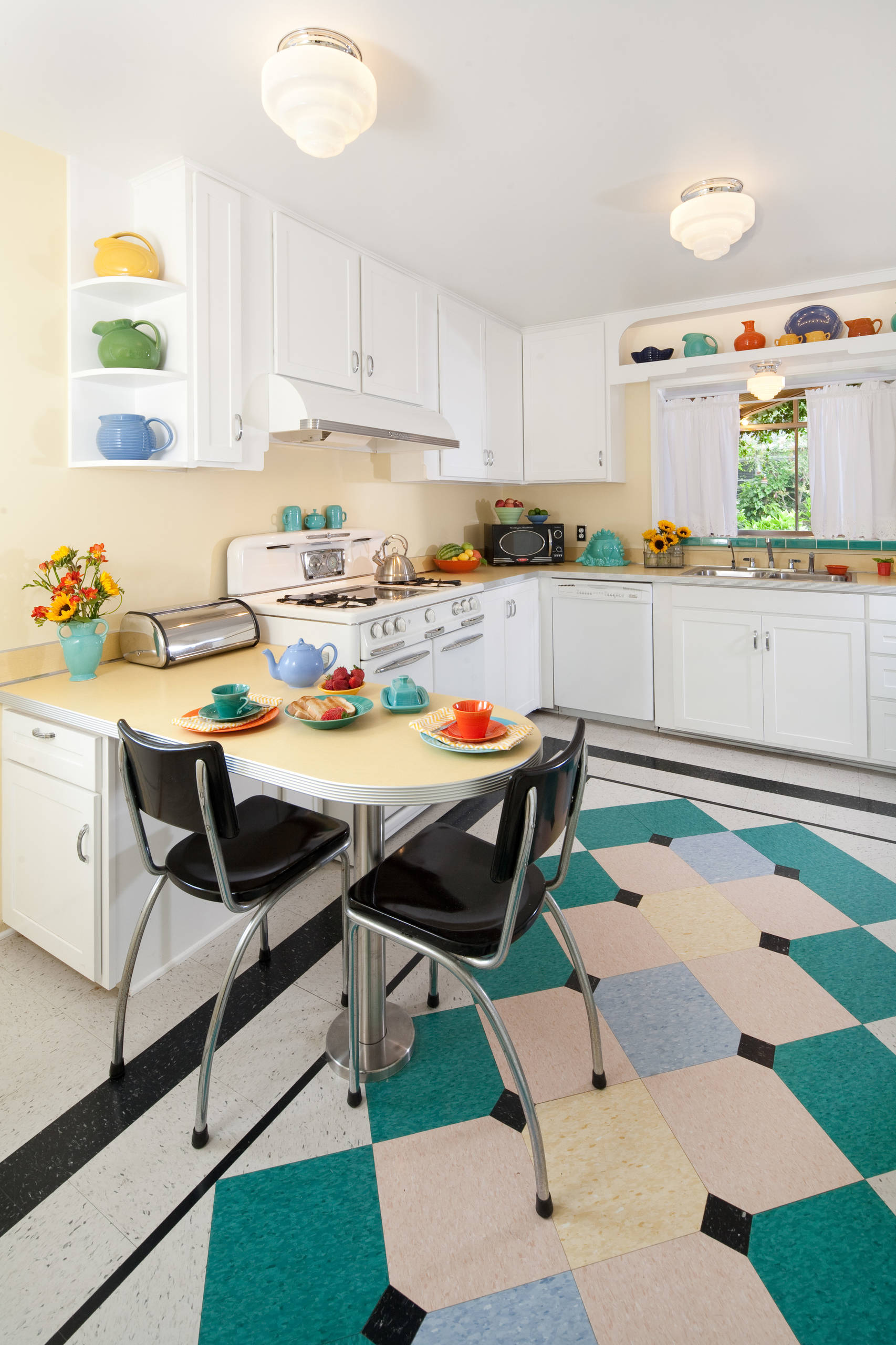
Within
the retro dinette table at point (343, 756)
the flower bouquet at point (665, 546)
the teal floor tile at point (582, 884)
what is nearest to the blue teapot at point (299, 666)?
the retro dinette table at point (343, 756)

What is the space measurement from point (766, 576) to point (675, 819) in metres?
1.84

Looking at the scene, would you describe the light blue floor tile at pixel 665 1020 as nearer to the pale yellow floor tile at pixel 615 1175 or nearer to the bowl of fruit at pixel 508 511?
the pale yellow floor tile at pixel 615 1175

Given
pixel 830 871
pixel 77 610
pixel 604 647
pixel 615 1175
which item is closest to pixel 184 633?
pixel 77 610

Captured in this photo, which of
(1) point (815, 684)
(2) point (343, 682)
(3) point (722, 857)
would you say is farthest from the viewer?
(1) point (815, 684)

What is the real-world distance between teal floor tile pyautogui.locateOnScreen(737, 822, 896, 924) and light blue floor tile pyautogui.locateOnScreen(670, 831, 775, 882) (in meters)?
0.05

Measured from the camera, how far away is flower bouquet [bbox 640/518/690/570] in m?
4.27

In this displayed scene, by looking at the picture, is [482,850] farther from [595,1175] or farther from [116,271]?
[116,271]

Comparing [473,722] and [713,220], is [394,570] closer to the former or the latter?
[713,220]

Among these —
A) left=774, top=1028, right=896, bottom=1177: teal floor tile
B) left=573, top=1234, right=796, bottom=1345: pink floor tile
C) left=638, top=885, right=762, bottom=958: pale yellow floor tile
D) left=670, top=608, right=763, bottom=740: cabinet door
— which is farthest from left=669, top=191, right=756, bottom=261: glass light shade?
left=573, top=1234, right=796, bottom=1345: pink floor tile

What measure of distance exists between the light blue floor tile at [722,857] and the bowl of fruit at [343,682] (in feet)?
5.12

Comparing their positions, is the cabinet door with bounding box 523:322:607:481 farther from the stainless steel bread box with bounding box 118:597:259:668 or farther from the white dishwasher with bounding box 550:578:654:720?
the stainless steel bread box with bounding box 118:597:259:668

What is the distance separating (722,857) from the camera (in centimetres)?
275

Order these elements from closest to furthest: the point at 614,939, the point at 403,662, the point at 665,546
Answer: the point at 614,939 → the point at 403,662 → the point at 665,546

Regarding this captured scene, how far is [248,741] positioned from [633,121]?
7.15 feet
